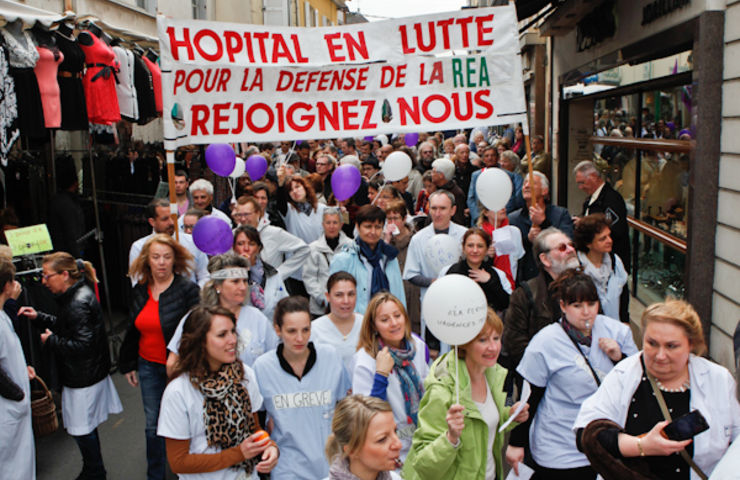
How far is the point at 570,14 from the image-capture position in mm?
9766

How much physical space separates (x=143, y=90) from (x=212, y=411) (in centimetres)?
495

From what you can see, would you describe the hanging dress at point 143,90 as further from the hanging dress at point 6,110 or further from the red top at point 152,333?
the red top at point 152,333

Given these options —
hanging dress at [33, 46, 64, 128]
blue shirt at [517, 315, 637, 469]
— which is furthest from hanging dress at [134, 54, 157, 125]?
blue shirt at [517, 315, 637, 469]

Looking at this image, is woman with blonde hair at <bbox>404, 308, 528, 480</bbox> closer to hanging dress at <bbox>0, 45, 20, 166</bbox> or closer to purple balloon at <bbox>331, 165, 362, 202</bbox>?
hanging dress at <bbox>0, 45, 20, 166</bbox>

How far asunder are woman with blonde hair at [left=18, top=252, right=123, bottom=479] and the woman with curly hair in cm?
172

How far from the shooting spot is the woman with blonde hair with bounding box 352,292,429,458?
3.56 metres

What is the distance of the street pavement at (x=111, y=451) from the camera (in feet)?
16.9

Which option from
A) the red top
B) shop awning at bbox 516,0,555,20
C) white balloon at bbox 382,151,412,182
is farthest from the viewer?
shop awning at bbox 516,0,555,20

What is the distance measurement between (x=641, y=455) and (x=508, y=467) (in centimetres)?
282

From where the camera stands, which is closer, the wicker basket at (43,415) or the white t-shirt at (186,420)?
the white t-shirt at (186,420)

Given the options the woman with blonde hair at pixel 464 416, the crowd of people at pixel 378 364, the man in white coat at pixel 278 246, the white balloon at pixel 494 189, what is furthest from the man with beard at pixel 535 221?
the woman with blonde hair at pixel 464 416

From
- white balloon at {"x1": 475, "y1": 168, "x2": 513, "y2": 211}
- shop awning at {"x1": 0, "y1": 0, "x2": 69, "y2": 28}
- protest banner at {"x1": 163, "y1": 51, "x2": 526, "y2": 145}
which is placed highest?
shop awning at {"x1": 0, "y1": 0, "x2": 69, "y2": 28}

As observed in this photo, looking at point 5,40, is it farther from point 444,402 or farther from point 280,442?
point 444,402

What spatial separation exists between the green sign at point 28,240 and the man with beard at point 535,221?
4.09 m
